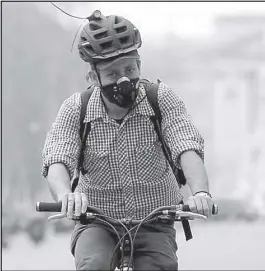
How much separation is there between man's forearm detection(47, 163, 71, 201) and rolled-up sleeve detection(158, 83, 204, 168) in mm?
544

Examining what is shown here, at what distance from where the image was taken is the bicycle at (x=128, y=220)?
3.97 m

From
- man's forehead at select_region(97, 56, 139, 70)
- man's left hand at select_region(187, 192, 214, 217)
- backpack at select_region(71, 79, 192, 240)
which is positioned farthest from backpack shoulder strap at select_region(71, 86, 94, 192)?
man's left hand at select_region(187, 192, 214, 217)

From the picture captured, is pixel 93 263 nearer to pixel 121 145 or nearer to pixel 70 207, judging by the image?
pixel 70 207

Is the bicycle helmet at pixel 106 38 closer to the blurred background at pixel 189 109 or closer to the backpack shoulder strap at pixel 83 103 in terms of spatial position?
the backpack shoulder strap at pixel 83 103

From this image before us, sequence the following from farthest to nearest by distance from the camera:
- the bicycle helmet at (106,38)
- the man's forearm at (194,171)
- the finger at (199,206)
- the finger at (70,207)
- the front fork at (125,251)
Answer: the bicycle helmet at (106,38) < the man's forearm at (194,171) < the front fork at (125,251) < the finger at (199,206) < the finger at (70,207)

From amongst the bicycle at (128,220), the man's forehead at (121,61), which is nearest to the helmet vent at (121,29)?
the man's forehead at (121,61)

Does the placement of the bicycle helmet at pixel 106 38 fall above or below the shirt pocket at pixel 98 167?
above

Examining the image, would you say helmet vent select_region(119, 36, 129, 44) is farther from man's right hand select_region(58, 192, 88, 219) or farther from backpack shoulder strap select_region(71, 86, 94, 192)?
man's right hand select_region(58, 192, 88, 219)

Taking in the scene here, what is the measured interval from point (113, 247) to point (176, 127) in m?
0.70

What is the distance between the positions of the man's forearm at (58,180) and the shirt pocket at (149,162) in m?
0.39

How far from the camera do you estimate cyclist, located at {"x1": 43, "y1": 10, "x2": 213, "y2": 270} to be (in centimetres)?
434

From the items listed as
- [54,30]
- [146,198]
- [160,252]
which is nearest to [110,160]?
[146,198]

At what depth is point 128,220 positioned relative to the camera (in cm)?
429

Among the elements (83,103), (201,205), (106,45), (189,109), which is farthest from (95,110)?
(189,109)
